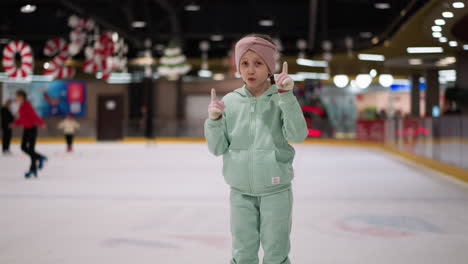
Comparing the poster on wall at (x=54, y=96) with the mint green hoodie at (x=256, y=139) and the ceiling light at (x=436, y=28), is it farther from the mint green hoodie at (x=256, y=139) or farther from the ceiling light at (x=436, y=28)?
the mint green hoodie at (x=256, y=139)

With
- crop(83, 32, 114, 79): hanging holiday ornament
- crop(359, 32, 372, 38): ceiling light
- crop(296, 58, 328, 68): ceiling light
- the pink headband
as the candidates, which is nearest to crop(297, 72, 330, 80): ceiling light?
crop(296, 58, 328, 68): ceiling light

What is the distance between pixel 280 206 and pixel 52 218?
3.20 m

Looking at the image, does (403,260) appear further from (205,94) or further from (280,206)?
(205,94)

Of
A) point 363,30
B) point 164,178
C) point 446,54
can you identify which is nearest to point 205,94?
point 363,30

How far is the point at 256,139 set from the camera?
2.27 metres

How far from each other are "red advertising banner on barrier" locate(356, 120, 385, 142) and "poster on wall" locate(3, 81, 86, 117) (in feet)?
47.5

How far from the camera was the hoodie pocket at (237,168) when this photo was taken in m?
2.24

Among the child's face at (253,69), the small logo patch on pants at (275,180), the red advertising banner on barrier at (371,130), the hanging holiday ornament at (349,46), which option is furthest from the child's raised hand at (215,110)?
the hanging holiday ornament at (349,46)

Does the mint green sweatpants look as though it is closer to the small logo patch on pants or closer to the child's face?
the small logo patch on pants

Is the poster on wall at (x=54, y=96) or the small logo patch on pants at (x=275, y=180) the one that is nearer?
the small logo patch on pants at (x=275, y=180)

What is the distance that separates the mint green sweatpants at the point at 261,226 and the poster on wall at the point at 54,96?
26.2 metres

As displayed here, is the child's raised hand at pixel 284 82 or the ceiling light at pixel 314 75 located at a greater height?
the ceiling light at pixel 314 75

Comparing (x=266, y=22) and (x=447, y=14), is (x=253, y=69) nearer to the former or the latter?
(x=447, y=14)

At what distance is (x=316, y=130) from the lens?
23109mm
